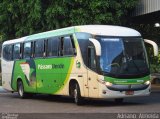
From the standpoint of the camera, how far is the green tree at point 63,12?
29203 millimetres

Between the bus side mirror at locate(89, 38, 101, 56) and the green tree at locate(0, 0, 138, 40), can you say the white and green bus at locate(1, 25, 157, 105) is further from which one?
the green tree at locate(0, 0, 138, 40)

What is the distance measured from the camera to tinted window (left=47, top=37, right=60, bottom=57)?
2208cm

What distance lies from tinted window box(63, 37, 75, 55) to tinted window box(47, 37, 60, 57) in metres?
0.70

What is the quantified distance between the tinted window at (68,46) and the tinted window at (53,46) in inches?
A: 27.4

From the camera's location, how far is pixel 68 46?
824 inches

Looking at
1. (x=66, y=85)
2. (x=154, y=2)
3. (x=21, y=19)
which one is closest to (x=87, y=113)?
(x=66, y=85)

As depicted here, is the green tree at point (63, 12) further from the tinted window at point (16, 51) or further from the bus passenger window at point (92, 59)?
the bus passenger window at point (92, 59)

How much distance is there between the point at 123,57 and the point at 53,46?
154 inches

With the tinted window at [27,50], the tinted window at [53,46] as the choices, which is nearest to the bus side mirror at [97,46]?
the tinted window at [53,46]

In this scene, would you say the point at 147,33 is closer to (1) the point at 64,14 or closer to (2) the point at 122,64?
(1) the point at 64,14

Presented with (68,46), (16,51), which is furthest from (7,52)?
(68,46)

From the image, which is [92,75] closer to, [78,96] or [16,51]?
[78,96]

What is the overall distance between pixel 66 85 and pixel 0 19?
11.5 meters

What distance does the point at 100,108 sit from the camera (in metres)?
19.2
